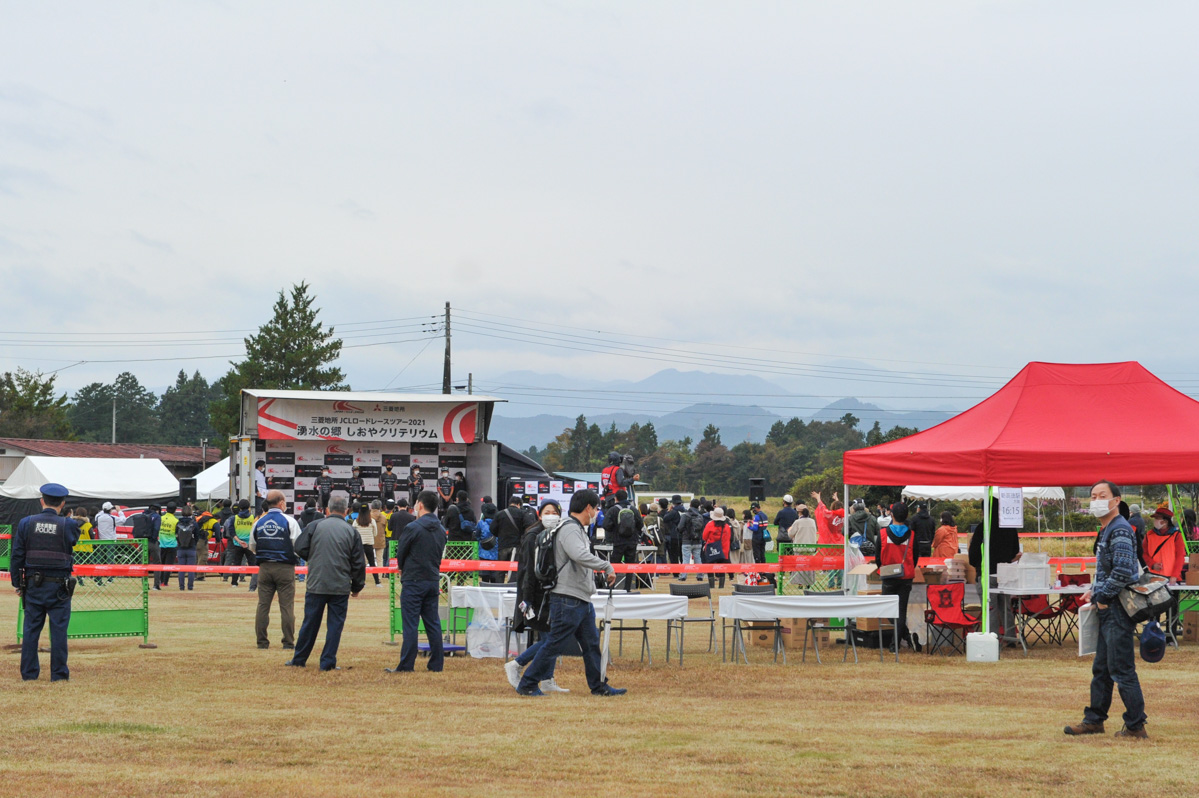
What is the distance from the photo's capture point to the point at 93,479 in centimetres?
3127

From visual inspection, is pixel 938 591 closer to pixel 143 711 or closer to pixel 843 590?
pixel 843 590

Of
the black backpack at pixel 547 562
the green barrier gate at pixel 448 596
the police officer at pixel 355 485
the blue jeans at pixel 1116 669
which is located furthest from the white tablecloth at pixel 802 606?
the police officer at pixel 355 485

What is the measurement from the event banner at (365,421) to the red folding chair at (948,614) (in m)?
14.1

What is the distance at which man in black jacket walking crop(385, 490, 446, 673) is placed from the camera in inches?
397

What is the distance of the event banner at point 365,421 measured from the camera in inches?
930

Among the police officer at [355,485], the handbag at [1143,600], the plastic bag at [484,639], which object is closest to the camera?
the handbag at [1143,600]

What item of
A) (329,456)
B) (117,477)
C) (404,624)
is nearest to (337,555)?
(404,624)

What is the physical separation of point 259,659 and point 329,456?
1346 cm

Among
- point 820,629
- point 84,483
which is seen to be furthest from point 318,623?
point 84,483

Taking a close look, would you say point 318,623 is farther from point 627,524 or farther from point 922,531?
point 627,524

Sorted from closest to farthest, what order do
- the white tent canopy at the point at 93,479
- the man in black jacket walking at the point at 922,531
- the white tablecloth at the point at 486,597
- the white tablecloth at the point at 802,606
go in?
the white tablecloth at the point at 802,606, the white tablecloth at the point at 486,597, the man in black jacket walking at the point at 922,531, the white tent canopy at the point at 93,479

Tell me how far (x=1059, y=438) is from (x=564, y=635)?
582 centimetres

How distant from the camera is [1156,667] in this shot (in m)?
10.7

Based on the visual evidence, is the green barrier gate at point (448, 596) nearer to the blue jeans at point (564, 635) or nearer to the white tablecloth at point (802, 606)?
the blue jeans at point (564, 635)
